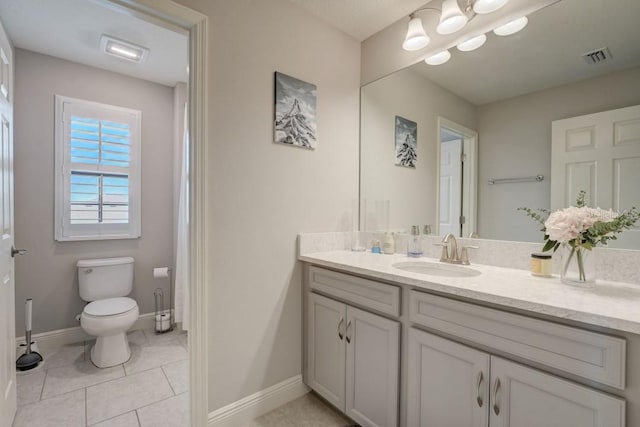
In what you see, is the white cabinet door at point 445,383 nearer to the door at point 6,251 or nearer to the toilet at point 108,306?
the door at point 6,251

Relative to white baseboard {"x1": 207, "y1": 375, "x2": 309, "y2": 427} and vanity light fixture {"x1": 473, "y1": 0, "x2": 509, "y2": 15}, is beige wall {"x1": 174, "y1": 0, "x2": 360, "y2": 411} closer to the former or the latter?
white baseboard {"x1": 207, "y1": 375, "x2": 309, "y2": 427}

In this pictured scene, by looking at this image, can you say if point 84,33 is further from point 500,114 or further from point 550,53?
point 550,53

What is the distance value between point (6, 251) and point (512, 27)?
2721 mm

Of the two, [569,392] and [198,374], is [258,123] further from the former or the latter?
[569,392]

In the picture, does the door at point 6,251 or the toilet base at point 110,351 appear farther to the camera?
the toilet base at point 110,351

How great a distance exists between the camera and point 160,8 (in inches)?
53.9

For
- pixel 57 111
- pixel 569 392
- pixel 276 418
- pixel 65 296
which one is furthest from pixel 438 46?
pixel 65 296

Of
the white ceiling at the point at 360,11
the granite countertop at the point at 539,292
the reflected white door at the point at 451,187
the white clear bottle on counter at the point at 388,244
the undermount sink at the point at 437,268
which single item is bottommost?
the undermount sink at the point at 437,268

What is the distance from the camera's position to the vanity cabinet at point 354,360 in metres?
1.38

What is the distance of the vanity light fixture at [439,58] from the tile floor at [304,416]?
6.90 ft

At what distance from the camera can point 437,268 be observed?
1.65 meters

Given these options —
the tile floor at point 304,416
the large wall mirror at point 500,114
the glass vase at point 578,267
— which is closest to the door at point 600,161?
the large wall mirror at point 500,114

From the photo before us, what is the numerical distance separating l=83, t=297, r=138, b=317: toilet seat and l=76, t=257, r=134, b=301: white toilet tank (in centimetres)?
12

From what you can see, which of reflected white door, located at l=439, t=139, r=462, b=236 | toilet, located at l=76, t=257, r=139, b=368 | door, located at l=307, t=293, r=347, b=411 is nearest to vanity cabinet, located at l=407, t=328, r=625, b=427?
door, located at l=307, t=293, r=347, b=411
